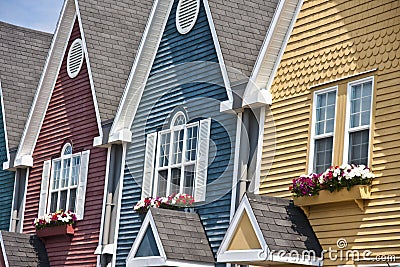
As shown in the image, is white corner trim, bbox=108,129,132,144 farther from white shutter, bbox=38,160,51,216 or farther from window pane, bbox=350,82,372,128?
window pane, bbox=350,82,372,128

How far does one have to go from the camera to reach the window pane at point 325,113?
17.0 m

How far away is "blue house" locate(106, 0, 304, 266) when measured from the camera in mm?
18828

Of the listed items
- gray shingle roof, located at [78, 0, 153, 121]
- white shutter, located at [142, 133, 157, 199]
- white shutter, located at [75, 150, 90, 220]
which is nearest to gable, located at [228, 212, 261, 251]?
white shutter, located at [142, 133, 157, 199]

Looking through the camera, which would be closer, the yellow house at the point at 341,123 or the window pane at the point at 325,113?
the yellow house at the point at 341,123

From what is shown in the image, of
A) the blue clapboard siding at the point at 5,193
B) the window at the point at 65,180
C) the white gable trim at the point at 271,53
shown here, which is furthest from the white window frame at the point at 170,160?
the blue clapboard siding at the point at 5,193

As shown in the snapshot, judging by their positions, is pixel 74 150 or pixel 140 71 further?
pixel 74 150

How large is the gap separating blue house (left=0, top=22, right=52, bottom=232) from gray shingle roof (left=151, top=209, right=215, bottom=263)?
9681 millimetres

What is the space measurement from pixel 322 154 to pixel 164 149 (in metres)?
5.75

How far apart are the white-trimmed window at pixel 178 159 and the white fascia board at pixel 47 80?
652 centimetres

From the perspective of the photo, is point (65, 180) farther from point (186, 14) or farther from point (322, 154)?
point (322, 154)

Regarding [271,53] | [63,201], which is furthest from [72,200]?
[271,53]

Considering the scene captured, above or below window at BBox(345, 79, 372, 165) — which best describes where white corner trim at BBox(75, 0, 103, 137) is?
above

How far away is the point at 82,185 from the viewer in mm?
24891

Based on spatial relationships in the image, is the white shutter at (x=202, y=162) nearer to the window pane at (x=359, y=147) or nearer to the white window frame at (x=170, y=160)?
the white window frame at (x=170, y=160)
